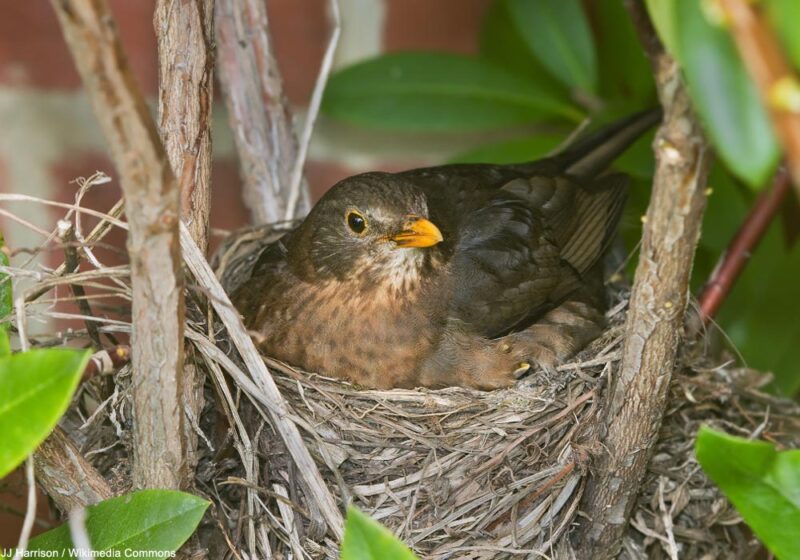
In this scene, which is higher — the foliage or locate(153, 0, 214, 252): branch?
locate(153, 0, 214, 252): branch

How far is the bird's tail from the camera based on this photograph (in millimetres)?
2236

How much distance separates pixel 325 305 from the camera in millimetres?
1990

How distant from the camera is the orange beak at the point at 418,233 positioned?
1811 millimetres

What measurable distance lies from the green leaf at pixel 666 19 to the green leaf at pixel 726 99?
0.01m

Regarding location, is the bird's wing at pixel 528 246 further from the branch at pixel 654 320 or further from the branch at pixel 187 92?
the branch at pixel 187 92

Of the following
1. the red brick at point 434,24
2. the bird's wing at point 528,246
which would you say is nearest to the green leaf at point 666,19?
the bird's wing at point 528,246

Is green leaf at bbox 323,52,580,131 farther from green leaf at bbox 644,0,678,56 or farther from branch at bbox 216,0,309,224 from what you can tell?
green leaf at bbox 644,0,678,56

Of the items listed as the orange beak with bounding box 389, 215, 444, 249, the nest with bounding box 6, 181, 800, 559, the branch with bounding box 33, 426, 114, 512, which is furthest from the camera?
the orange beak with bounding box 389, 215, 444, 249

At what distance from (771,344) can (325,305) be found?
3.38ft

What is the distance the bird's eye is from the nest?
1.00 feet

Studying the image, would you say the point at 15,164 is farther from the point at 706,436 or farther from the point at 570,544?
the point at 706,436

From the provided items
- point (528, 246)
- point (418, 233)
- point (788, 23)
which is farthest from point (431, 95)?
point (788, 23)

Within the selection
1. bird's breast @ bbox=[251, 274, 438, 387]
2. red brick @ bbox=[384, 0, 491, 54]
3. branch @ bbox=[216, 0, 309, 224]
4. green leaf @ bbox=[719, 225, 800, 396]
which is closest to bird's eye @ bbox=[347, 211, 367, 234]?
→ bird's breast @ bbox=[251, 274, 438, 387]

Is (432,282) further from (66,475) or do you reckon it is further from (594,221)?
(66,475)
